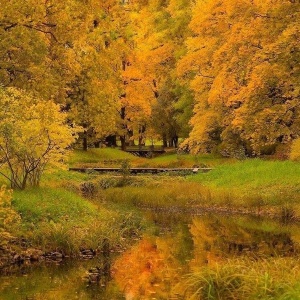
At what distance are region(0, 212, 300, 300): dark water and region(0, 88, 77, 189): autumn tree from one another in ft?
13.8

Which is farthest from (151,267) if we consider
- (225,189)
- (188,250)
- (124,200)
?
(225,189)

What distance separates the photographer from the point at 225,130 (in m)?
38.2

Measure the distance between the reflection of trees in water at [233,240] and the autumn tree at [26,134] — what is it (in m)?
5.43

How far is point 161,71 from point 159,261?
3662 cm

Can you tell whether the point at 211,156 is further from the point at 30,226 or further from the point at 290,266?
the point at 290,266

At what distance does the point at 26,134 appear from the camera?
19359 millimetres

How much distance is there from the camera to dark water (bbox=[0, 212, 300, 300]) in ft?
43.5

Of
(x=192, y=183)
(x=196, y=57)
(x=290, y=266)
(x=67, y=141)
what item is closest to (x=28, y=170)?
(x=67, y=141)

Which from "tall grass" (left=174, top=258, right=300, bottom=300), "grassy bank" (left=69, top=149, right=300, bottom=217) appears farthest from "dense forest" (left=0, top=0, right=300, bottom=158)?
"tall grass" (left=174, top=258, right=300, bottom=300)

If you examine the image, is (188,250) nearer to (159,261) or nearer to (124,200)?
(159,261)

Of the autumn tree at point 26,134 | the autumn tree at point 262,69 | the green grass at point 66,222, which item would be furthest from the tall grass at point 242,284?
the autumn tree at point 262,69

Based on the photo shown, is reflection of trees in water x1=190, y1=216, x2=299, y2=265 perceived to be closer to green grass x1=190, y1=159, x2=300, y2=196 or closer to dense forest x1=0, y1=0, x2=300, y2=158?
green grass x1=190, y1=159, x2=300, y2=196

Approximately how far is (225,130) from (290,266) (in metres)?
25.7

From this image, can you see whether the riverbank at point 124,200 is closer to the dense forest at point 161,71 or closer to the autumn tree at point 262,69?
the dense forest at point 161,71
